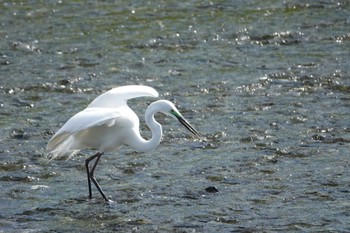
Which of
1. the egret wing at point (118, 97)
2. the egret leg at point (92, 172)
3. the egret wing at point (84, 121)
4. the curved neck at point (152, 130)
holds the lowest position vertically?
the egret leg at point (92, 172)

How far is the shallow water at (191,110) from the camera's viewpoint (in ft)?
26.5


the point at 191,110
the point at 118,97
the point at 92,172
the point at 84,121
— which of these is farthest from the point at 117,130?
the point at 191,110

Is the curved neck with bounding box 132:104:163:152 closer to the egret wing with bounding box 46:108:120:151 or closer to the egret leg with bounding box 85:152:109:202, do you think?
the egret wing with bounding box 46:108:120:151

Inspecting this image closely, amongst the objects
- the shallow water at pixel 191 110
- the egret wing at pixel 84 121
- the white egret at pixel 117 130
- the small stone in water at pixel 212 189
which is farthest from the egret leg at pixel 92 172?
the small stone in water at pixel 212 189

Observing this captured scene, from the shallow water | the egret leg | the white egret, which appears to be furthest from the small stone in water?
the egret leg

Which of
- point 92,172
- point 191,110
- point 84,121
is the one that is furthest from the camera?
point 191,110

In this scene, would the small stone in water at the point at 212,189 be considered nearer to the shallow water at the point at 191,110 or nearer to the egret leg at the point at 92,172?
the shallow water at the point at 191,110

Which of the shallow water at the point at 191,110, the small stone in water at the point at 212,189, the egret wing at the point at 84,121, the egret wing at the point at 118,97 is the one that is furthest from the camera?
the egret wing at the point at 118,97

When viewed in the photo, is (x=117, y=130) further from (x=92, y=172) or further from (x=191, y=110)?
(x=191, y=110)

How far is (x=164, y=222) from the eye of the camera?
25.5 ft

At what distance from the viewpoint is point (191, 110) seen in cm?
1125

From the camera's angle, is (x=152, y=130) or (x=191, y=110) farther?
(x=191, y=110)

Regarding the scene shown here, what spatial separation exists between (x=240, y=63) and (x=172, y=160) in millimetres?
3944

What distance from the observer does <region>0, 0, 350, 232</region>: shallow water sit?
26.5 ft
